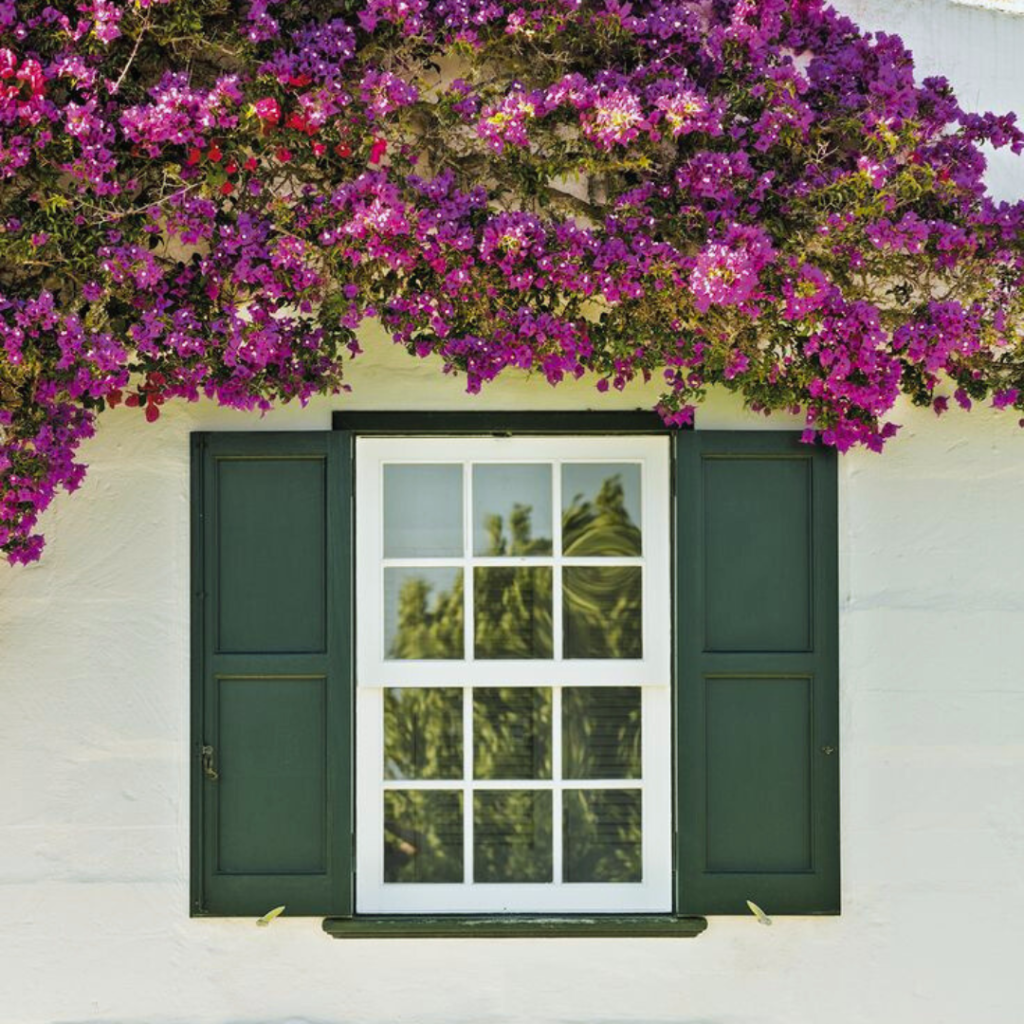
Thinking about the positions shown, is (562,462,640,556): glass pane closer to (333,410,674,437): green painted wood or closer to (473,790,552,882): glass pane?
(333,410,674,437): green painted wood

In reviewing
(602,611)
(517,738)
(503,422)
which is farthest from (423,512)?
(517,738)

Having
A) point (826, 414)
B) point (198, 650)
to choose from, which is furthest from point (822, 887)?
point (198, 650)

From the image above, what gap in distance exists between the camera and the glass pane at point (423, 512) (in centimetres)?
455

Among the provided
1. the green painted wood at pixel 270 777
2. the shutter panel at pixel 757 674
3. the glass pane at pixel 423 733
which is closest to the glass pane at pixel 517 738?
the glass pane at pixel 423 733

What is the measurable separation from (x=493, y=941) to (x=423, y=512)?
1.36 metres

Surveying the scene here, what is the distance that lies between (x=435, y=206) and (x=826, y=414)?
51.4 inches

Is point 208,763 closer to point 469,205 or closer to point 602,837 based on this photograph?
point 602,837

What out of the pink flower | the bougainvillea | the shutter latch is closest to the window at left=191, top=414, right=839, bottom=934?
the shutter latch

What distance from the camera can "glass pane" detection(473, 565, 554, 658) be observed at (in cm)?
455

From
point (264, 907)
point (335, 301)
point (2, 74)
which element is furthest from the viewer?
point (264, 907)

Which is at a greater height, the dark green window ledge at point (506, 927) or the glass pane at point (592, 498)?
the glass pane at point (592, 498)

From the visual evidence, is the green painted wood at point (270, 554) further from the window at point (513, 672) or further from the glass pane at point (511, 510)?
the glass pane at point (511, 510)

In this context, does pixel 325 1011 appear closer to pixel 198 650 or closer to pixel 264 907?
pixel 264 907

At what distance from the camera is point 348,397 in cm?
442
